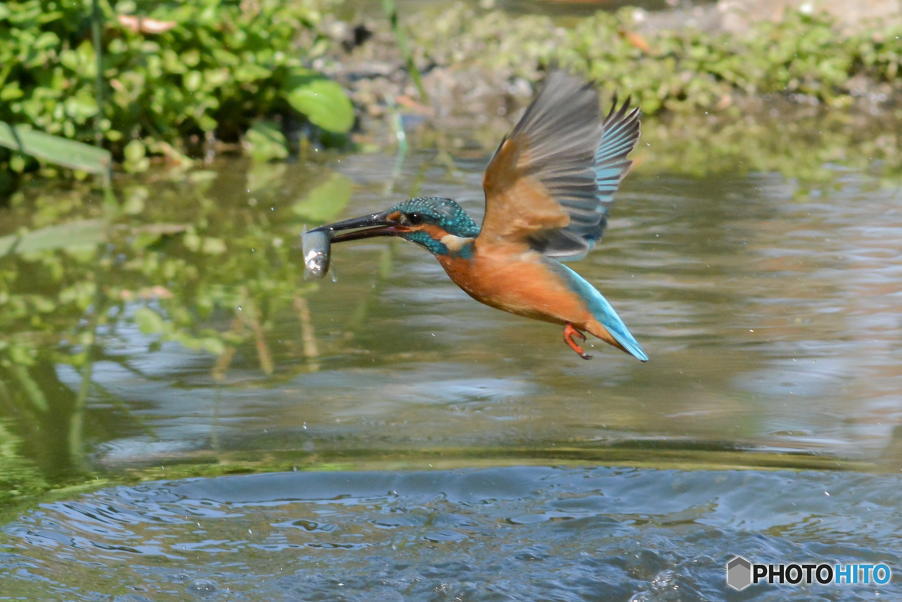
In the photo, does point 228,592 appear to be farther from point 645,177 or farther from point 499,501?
point 645,177

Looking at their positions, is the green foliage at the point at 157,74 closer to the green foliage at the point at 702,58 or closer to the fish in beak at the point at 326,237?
the green foliage at the point at 702,58

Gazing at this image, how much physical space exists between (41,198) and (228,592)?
3939 mm

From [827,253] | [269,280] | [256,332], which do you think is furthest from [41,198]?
[827,253]

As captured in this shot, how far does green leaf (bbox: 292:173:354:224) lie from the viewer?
6.02 metres

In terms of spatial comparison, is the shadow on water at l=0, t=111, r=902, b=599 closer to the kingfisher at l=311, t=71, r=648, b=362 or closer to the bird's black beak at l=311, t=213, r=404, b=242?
the kingfisher at l=311, t=71, r=648, b=362

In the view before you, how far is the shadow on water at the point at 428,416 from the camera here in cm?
314

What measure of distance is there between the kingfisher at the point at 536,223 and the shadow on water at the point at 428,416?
1.83ft

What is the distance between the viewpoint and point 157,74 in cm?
651

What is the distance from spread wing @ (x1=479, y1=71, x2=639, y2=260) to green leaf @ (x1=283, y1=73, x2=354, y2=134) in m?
4.28

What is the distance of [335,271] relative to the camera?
5383mm

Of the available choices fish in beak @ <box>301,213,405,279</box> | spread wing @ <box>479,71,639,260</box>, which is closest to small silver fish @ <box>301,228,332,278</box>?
fish in beak @ <box>301,213,405,279</box>

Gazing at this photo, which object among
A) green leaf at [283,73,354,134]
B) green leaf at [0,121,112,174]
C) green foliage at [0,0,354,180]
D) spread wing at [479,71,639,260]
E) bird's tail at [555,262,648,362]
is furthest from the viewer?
green leaf at [283,73,354,134]

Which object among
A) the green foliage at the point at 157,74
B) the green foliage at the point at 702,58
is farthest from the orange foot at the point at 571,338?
the green foliage at the point at 702,58

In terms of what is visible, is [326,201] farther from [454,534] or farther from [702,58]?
[702,58]
